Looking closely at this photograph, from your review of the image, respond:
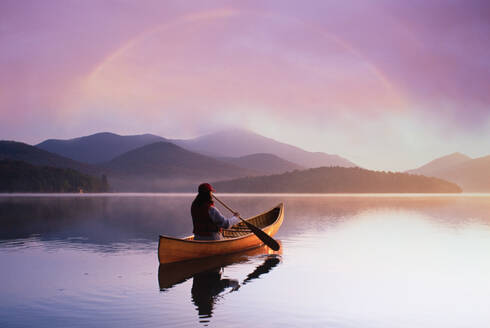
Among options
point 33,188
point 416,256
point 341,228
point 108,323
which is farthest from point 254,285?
point 33,188

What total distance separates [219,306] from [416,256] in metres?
11.0

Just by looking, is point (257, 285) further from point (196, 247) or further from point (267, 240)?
point (267, 240)

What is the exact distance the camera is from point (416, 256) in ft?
63.7

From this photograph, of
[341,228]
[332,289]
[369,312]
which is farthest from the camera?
[341,228]

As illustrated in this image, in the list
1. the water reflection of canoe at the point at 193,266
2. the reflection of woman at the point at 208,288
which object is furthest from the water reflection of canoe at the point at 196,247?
the reflection of woman at the point at 208,288

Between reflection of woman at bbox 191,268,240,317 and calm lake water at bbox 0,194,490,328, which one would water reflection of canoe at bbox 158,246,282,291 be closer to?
calm lake water at bbox 0,194,490,328

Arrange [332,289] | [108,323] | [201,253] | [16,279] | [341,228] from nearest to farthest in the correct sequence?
[108,323]
[332,289]
[16,279]
[201,253]
[341,228]

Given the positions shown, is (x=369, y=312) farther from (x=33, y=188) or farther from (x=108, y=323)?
(x=33, y=188)

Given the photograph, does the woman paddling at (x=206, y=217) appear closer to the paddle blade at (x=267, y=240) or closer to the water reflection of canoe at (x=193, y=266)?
the water reflection of canoe at (x=193, y=266)

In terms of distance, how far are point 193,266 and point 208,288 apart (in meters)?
3.63

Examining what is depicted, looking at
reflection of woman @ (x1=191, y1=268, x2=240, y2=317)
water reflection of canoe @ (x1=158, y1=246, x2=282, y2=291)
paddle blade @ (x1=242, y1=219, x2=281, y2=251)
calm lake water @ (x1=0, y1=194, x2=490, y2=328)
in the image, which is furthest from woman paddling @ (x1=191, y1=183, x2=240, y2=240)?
A: paddle blade @ (x1=242, y1=219, x2=281, y2=251)

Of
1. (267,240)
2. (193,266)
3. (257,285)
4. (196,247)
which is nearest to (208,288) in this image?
(257,285)

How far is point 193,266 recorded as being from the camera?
56.1 feet

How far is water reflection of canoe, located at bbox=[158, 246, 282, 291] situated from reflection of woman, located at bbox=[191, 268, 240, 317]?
46cm
